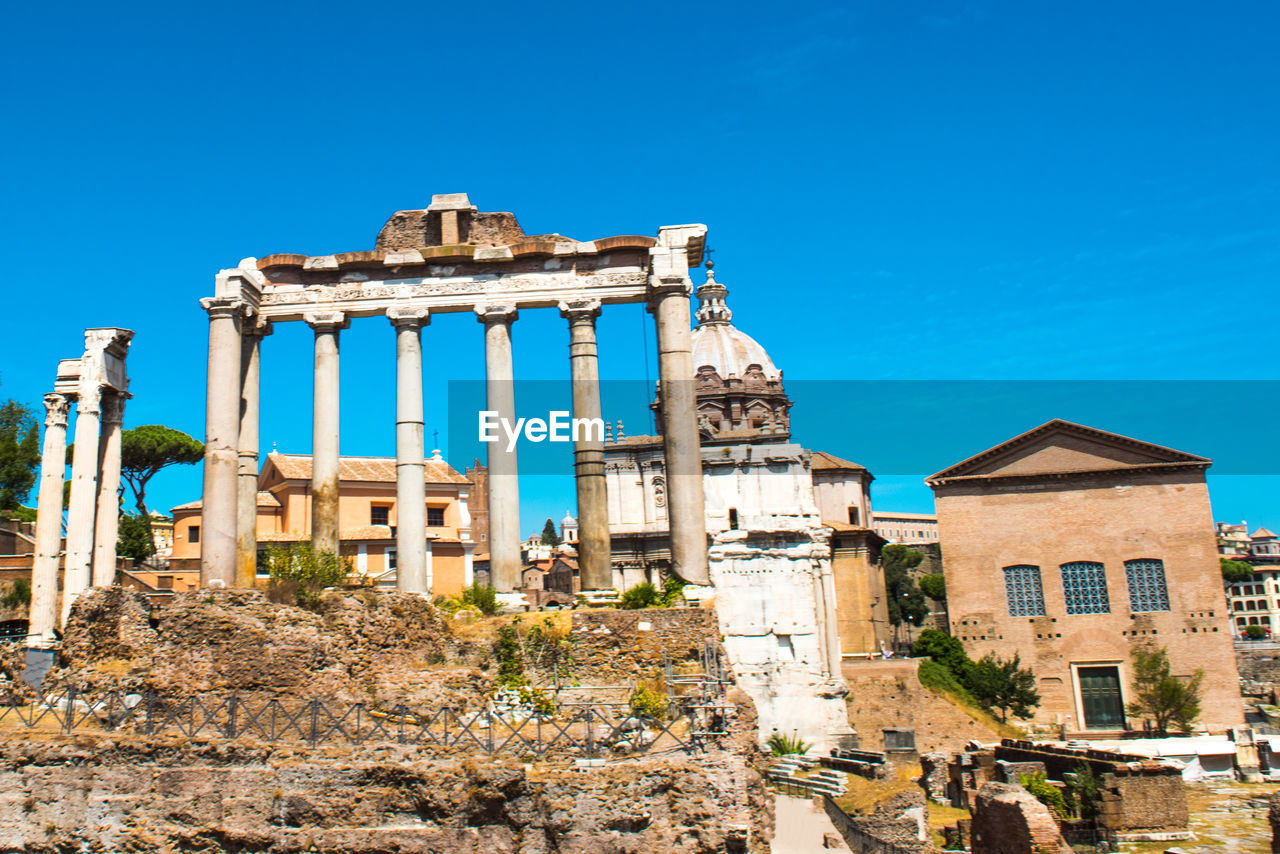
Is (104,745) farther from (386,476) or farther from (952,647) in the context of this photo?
(952,647)

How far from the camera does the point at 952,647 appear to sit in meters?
50.3

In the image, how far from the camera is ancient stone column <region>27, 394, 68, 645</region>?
73.4 feet

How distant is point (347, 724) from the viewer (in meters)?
15.6

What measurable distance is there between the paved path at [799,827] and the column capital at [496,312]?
36.0ft

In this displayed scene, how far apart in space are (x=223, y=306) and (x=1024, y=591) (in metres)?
41.5

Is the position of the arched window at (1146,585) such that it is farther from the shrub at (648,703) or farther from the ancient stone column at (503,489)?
the shrub at (648,703)

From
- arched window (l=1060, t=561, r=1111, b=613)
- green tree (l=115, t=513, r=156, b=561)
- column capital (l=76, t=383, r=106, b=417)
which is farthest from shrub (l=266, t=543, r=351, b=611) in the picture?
arched window (l=1060, t=561, r=1111, b=613)

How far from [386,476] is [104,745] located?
94.6 ft

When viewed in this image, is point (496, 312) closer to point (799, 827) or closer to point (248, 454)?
point (248, 454)

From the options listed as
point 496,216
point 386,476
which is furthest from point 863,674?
point 496,216

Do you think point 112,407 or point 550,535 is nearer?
point 112,407

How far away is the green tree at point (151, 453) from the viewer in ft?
178

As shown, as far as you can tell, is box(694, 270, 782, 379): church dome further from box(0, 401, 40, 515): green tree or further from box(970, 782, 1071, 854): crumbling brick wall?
box(970, 782, 1071, 854): crumbling brick wall

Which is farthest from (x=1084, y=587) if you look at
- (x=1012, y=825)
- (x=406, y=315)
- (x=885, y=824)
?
(x=406, y=315)
